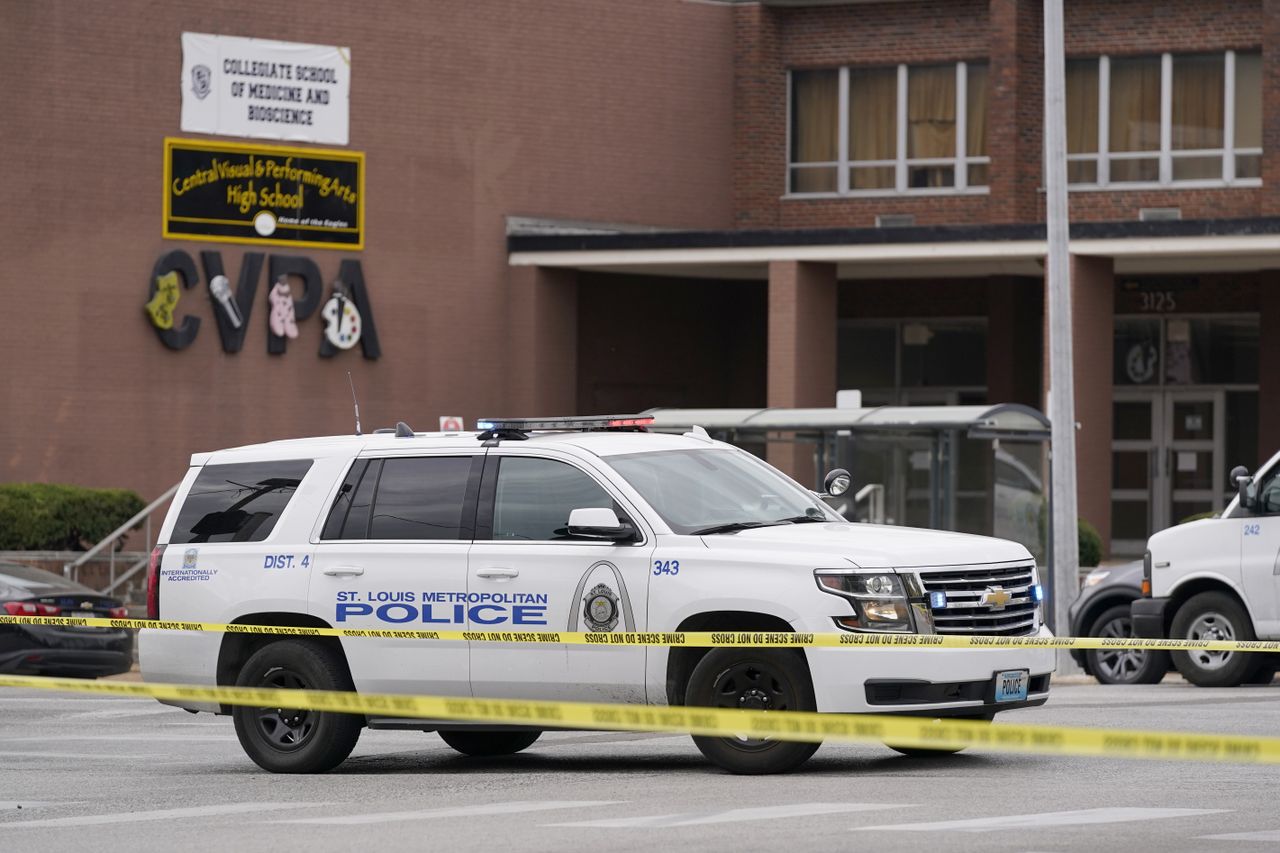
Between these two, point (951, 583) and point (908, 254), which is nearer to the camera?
point (951, 583)

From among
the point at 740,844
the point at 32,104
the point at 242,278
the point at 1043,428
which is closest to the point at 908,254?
the point at 1043,428

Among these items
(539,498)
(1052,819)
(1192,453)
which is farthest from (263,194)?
(1052,819)

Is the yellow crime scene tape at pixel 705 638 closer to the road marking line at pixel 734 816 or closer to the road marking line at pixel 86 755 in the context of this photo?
the road marking line at pixel 734 816

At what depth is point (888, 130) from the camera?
36438mm

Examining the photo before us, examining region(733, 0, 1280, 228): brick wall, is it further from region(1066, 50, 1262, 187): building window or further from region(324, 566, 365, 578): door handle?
region(324, 566, 365, 578): door handle

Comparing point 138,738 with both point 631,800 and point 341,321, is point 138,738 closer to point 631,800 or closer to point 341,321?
point 631,800

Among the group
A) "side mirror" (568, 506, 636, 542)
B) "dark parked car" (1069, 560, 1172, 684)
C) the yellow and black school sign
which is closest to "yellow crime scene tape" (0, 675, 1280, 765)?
"side mirror" (568, 506, 636, 542)

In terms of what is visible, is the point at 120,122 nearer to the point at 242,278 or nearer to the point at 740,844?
the point at 242,278

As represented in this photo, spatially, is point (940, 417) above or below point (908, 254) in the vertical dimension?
below

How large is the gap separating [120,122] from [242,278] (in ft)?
8.95

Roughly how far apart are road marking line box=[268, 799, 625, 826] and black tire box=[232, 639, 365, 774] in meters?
1.83

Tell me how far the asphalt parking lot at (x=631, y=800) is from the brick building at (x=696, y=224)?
16.5 meters

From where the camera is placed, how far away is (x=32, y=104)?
1159 inches

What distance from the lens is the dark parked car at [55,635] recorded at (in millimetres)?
20734
